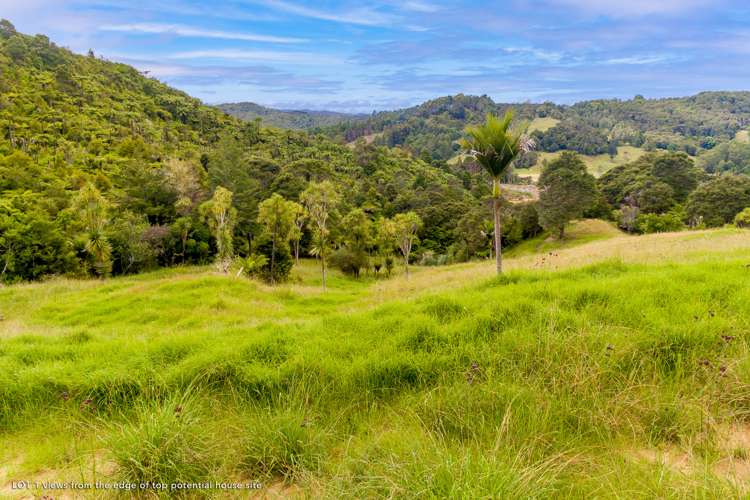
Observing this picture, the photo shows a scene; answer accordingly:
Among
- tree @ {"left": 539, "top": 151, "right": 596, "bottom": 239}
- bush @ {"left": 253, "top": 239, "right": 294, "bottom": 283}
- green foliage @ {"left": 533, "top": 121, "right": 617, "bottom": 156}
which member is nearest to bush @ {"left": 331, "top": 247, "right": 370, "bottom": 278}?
bush @ {"left": 253, "top": 239, "right": 294, "bottom": 283}

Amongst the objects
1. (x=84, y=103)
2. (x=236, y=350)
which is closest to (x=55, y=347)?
(x=236, y=350)

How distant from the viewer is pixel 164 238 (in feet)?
123

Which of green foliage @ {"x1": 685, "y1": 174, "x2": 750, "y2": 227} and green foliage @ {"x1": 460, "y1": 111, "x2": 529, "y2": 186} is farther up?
green foliage @ {"x1": 460, "y1": 111, "x2": 529, "y2": 186}

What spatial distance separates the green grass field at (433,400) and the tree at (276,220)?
24.2 metres

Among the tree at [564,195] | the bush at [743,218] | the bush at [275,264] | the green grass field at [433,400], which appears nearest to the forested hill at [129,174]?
the bush at [275,264]

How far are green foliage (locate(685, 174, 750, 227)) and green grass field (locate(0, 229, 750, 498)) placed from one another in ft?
159

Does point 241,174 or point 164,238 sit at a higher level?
point 241,174

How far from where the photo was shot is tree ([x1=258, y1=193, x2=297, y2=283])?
99.8ft

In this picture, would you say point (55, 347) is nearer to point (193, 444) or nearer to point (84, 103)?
point (193, 444)

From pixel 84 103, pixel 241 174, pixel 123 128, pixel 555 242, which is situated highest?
pixel 84 103

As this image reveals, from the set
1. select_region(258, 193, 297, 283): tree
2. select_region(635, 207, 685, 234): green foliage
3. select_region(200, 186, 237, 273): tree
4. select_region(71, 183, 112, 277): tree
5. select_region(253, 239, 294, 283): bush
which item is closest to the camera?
select_region(71, 183, 112, 277): tree

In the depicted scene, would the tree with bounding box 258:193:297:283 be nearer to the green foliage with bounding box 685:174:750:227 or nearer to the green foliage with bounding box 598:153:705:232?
the green foliage with bounding box 598:153:705:232

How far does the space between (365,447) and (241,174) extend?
53.4 meters

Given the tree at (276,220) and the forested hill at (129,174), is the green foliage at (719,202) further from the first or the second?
the tree at (276,220)
